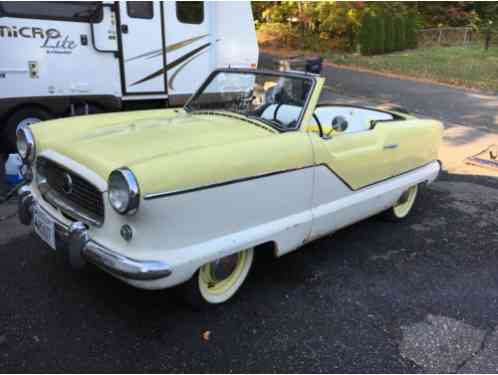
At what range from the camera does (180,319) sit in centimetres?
278

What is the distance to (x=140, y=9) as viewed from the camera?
6352 mm

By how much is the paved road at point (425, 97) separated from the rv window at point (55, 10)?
7.09m

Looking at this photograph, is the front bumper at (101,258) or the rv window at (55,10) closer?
the front bumper at (101,258)

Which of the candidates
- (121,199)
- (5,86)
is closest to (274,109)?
(121,199)

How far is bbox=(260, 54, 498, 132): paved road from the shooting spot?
9.68m

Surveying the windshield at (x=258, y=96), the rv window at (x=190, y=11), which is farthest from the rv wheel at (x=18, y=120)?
the windshield at (x=258, y=96)

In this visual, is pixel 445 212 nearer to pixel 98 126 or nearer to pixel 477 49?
pixel 98 126

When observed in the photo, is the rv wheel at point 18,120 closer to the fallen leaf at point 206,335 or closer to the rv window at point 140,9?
the rv window at point 140,9

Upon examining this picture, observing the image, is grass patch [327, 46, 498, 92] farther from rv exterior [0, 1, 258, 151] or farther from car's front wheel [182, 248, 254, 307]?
car's front wheel [182, 248, 254, 307]

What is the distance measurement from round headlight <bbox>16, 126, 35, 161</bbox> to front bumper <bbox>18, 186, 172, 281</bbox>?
59 cm

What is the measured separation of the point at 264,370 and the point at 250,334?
31 centimetres

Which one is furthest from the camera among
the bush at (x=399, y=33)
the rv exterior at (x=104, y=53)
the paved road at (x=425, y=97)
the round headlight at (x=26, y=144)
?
the bush at (x=399, y=33)

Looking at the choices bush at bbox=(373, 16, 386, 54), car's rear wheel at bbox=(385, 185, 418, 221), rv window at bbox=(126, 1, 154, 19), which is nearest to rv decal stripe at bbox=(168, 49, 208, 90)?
rv window at bbox=(126, 1, 154, 19)

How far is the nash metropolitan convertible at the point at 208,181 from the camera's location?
91.9 inches
